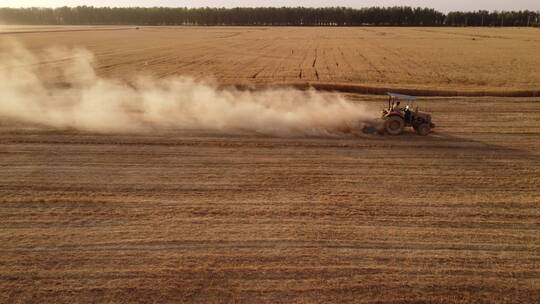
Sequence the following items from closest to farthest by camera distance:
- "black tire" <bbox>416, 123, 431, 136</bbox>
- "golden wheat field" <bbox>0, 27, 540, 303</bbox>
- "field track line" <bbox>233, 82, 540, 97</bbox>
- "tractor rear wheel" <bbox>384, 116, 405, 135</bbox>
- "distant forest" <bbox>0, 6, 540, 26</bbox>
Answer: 1. "golden wheat field" <bbox>0, 27, 540, 303</bbox>
2. "tractor rear wheel" <bbox>384, 116, 405, 135</bbox>
3. "black tire" <bbox>416, 123, 431, 136</bbox>
4. "field track line" <bbox>233, 82, 540, 97</bbox>
5. "distant forest" <bbox>0, 6, 540, 26</bbox>

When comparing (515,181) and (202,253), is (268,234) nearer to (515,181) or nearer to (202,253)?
(202,253)

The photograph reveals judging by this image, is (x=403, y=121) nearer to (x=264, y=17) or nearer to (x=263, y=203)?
(x=263, y=203)

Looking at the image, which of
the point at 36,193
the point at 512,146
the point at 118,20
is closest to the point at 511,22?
the point at 118,20

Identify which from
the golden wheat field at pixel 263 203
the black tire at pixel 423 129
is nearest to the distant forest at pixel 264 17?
the golden wheat field at pixel 263 203

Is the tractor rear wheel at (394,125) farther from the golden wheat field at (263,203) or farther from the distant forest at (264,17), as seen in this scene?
the distant forest at (264,17)

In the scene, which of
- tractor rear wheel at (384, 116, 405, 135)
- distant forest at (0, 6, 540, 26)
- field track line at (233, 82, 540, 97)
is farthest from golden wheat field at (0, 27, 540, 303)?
distant forest at (0, 6, 540, 26)

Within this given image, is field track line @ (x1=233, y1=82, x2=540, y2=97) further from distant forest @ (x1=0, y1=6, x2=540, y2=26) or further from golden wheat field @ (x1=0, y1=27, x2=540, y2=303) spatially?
distant forest @ (x1=0, y1=6, x2=540, y2=26)
